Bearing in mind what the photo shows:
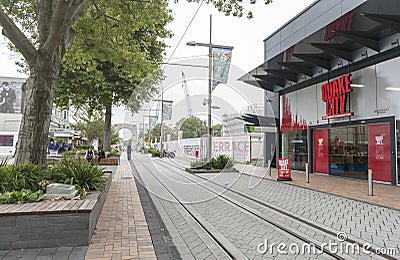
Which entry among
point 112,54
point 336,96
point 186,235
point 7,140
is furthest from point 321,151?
point 7,140

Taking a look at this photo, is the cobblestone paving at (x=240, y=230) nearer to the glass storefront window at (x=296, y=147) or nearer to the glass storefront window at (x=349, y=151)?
the glass storefront window at (x=349, y=151)

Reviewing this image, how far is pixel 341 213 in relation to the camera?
7.03m

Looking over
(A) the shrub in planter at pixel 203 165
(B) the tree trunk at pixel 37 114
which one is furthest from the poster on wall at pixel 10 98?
(B) the tree trunk at pixel 37 114

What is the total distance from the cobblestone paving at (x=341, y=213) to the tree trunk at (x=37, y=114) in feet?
20.2

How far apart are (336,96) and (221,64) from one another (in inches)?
234

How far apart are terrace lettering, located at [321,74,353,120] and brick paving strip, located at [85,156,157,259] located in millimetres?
10659

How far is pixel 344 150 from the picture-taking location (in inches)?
574

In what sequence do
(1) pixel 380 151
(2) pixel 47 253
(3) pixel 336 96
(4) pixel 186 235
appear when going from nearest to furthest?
(2) pixel 47 253 → (4) pixel 186 235 → (1) pixel 380 151 → (3) pixel 336 96

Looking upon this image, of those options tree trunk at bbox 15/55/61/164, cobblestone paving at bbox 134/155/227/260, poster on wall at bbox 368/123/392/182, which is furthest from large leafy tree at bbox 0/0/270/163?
poster on wall at bbox 368/123/392/182

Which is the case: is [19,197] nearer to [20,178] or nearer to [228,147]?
[20,178]

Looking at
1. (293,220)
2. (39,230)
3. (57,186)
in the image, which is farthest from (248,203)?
(39,230)

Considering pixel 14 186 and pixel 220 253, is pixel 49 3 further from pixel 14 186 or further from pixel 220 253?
pixel 220 253

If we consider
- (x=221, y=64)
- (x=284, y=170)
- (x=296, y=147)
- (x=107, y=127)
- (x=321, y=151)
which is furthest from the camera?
(x=107, y=127)

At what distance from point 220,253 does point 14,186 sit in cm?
392
